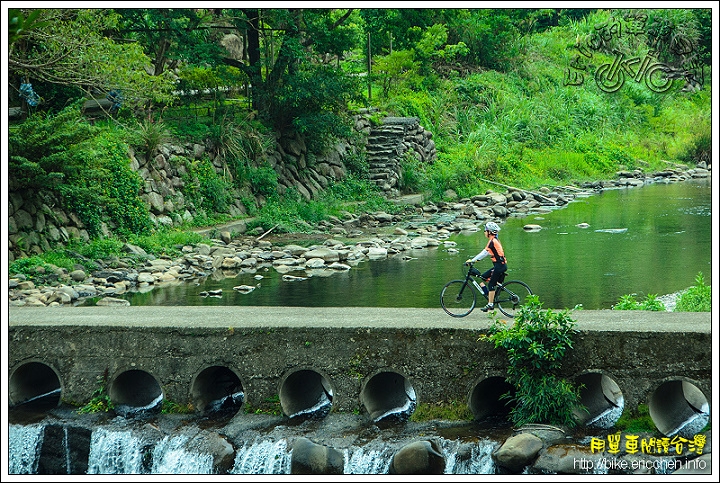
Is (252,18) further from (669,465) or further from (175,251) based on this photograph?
(669,465)

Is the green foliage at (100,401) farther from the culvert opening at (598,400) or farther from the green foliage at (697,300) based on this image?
the green foliage at (697,300)

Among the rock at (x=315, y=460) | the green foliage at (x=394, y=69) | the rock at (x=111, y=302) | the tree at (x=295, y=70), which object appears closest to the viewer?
the rock at (x=315, y=460)

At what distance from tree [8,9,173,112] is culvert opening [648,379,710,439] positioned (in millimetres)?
13049

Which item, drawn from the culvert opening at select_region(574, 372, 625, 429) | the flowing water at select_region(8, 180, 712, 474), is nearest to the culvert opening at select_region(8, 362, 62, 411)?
the flowing water at select_region(8, 180, 712, 474)

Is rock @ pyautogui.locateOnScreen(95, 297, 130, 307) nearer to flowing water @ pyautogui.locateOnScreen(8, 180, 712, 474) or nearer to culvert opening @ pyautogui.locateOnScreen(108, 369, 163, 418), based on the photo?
flowing water @ pyautogui.locateOnScreen(8, 180, 712, 474)

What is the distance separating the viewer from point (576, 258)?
20.6 meters

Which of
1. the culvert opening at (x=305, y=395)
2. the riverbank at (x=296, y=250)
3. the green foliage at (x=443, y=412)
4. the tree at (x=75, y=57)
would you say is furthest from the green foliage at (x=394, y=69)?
the green foliage at (x=443, y=412)

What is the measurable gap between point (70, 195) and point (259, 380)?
1067cm

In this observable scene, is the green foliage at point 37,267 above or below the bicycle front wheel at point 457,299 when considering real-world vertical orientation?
below

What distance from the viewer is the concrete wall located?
9570 mm

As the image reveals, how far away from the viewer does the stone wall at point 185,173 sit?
61.0 feet

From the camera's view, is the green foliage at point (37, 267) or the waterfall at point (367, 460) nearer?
the waterfall at point (367, 460)

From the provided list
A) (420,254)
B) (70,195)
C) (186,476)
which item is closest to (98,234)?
(70,195)

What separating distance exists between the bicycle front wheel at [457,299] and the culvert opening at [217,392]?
9.56 feet
